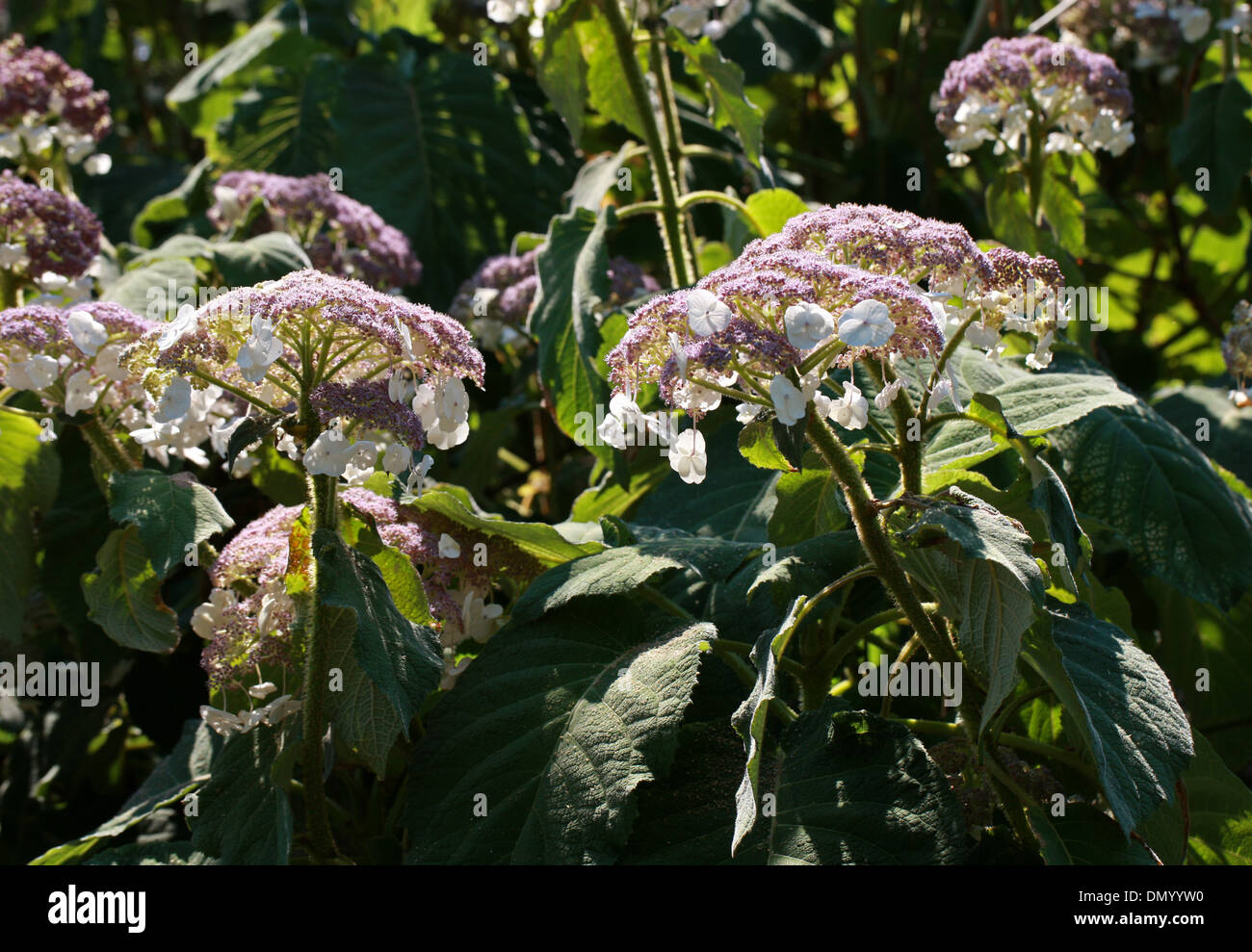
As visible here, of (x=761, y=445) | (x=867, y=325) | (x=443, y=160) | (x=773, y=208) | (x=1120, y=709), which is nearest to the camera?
(x=867, y=325)

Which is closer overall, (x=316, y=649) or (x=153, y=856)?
(x=316, y=649)

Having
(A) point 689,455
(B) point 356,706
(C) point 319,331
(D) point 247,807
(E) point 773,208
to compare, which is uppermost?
(E) point 773,208

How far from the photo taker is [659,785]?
1.10 metres

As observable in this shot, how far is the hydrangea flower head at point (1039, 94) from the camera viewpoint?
5.40ft

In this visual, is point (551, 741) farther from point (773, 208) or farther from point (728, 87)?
point (728, 87)

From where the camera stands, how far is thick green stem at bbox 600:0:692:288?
64.2 inches

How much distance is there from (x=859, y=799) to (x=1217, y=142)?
162cm

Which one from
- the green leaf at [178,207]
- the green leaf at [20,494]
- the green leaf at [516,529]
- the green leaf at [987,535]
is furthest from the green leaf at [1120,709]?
the green leaf at [178,207]

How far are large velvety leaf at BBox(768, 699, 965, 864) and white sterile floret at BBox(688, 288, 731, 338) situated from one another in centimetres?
38

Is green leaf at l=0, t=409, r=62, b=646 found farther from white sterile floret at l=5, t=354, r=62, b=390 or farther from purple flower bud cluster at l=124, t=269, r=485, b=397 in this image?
purple flower bud cluster at l=124, t=269, r=485, b=397

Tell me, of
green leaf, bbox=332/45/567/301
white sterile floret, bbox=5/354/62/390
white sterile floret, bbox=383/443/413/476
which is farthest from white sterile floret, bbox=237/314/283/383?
green leaf, bbox=332/45/567/301

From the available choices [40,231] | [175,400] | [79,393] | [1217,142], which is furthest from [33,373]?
[1217,142]

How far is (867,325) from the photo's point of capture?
88cm
